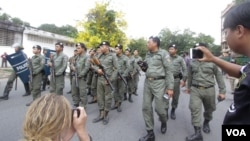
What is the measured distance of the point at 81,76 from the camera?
7.00m

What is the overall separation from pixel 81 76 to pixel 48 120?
565 centimetres

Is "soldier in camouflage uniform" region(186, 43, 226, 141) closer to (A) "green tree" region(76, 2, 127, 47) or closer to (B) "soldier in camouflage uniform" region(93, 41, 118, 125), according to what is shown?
(B) "soldier in camouflage uniform" region(93, 41, 118, 125)

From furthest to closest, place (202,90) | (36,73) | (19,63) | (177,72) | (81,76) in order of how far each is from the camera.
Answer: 1. (19,63)
2. (36,73)
3. (177,72)
4. (81,76)
5. (202,90)

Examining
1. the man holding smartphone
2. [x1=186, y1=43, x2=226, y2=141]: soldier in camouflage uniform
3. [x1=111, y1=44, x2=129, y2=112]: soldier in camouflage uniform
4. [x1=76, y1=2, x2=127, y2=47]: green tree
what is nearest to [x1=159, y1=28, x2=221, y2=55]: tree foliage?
[x1=76, y1=2, x2=127, y2=47]: green tree

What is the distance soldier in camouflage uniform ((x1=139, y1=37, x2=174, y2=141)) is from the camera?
4.97m

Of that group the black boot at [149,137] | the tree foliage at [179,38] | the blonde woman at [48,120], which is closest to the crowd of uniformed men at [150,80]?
the black boot at [149,137]

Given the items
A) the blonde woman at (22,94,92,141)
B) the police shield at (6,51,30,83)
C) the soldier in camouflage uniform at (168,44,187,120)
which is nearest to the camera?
the blonde woman at (22,94,92,141)

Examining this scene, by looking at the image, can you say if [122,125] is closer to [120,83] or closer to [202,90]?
[202,90]

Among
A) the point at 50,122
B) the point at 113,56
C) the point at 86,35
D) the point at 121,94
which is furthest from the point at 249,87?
the point at 86,35

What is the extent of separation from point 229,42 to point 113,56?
518 centimetres

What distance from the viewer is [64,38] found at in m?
30.6

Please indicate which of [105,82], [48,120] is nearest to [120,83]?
[105,82]

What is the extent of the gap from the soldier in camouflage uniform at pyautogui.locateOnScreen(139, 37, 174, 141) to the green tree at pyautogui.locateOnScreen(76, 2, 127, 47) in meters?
16.9

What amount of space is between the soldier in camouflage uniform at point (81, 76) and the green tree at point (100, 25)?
579 inches
